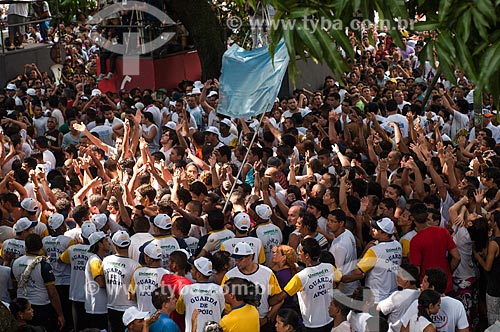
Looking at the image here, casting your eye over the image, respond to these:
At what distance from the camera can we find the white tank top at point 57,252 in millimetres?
9328

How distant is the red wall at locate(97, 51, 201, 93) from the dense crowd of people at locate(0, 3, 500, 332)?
6658 mm

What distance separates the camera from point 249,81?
12531mm

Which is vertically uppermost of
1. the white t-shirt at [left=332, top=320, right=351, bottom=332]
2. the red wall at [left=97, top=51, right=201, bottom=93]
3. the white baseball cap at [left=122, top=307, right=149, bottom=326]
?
the white baseball cap at [left=122, top=307, right=149, bottom=326]

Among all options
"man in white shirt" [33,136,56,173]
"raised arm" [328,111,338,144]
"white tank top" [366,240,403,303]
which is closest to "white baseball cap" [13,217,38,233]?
"man in white shirt" [33,136,56,173]

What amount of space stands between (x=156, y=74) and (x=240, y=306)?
1359cm

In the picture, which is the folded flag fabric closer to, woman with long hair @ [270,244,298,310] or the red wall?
woman with long hair @ [270,244,298,310]

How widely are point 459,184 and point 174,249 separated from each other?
134 inches

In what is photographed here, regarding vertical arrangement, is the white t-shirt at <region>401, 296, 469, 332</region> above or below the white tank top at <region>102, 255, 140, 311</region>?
above

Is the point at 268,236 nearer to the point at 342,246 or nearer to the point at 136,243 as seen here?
the point at 342,246

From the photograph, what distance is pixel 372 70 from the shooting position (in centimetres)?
2056

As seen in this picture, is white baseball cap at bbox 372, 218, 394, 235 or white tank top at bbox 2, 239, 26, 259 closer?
white baseball cap at bbox 372, 218, 394, 235

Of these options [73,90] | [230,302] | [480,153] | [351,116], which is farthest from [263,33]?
[230,302]

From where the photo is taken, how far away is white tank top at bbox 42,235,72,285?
933 cm

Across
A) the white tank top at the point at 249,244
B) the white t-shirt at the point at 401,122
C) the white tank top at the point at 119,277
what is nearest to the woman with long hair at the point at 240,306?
the white tank top at the point at 249,244
